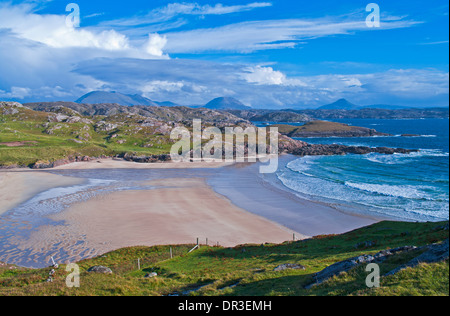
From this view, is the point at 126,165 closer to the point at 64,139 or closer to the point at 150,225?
the point at 64,139

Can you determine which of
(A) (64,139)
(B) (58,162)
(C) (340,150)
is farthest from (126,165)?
(C) (340,150)

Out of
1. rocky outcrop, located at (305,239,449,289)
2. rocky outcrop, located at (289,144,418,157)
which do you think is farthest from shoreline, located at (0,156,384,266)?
rocky outcrop, located at (289,144,418,157)

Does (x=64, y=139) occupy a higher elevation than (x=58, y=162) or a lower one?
higher

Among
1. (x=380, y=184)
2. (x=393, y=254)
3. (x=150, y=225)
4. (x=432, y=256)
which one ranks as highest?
(x=432, y=256)

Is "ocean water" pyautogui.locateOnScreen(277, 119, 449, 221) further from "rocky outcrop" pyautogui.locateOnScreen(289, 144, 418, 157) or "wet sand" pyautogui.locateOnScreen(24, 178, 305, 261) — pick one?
"wet sand" pyautogui.locateOnScreen(24, 178, 305, 261)

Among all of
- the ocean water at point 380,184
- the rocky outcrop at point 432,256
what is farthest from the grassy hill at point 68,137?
the rocky outcrop at point 432,256

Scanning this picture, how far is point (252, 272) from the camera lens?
65.8 ft

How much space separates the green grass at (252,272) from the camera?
12281mm

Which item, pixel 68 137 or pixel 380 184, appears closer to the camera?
pixel 380 184

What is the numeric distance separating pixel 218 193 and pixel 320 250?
35.3 m

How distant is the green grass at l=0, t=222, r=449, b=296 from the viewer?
12.3 meters

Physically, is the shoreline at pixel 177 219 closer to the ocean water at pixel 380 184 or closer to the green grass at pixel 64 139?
the ocean water at pixel 380 184

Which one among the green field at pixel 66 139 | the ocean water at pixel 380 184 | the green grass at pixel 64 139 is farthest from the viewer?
the green field at pixel 66 139

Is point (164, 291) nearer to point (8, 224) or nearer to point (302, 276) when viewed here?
point (302, 276)
